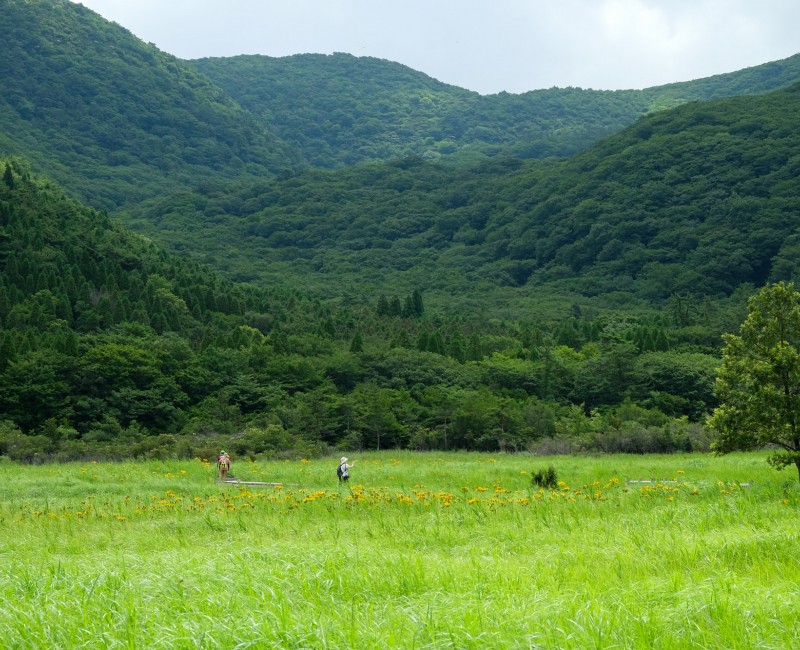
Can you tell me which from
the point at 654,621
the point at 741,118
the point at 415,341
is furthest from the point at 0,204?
the point at 741,118

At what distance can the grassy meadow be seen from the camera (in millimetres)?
6855

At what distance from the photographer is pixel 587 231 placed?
16762 centimetres

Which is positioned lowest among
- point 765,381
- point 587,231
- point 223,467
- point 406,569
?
point 223,467

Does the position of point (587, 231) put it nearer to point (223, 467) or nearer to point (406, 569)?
point (223, 467)

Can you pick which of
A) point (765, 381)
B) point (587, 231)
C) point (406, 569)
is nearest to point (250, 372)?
point (765, 381)

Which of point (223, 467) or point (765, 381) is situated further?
point (223, 467)

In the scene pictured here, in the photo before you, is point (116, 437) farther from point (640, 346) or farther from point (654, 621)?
point (640, 346)

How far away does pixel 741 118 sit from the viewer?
7411 inches

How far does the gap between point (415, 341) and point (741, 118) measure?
14070 centimetres

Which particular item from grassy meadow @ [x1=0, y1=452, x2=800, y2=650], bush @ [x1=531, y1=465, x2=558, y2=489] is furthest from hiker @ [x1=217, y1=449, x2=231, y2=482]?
bush @ [x1=531, y1=465, x2=558, y2=489]

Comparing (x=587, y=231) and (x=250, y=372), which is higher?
(x=587, y=231)

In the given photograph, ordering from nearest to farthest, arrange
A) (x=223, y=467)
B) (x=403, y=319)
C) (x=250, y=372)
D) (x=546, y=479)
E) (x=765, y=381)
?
(x=765, y=381) → (x=546, y=479) → (x=223, y=467) → (x=250, y=372) → (x=403, y=319)

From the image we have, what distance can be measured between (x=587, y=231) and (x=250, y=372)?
123187mm

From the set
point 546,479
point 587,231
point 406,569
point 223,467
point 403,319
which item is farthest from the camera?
point 587,231
